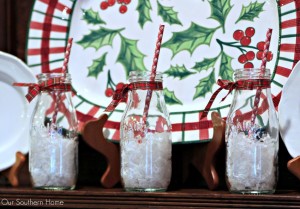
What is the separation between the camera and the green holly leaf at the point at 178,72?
44.0 inches

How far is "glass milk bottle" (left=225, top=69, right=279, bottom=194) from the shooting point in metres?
0.93

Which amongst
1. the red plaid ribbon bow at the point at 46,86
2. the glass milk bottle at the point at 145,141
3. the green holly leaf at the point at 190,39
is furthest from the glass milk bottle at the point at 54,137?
the green holly leaf at the point at 190,39

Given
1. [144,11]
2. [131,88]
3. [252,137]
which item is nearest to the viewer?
[252,137]

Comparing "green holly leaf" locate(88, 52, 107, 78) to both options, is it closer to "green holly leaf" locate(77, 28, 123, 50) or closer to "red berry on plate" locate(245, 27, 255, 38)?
"green holly leaf" locate(77, 28, 123, 50)

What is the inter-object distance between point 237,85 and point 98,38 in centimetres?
33

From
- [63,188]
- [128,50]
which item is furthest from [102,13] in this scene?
[63,188]

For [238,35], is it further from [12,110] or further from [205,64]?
[12,110]

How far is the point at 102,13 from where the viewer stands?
119 cm

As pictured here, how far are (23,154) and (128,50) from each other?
0.29 meters

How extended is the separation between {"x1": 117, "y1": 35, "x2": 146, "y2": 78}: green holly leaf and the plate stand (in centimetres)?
13

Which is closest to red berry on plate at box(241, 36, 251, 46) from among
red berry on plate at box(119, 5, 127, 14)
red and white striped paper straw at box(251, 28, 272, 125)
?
red and white striped paper straw at box(251, 28, 272, 125)

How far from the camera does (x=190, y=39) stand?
3.69 ft

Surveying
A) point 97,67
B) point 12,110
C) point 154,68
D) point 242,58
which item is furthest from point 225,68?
point 12,110

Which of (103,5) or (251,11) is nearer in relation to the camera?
(251,11)
